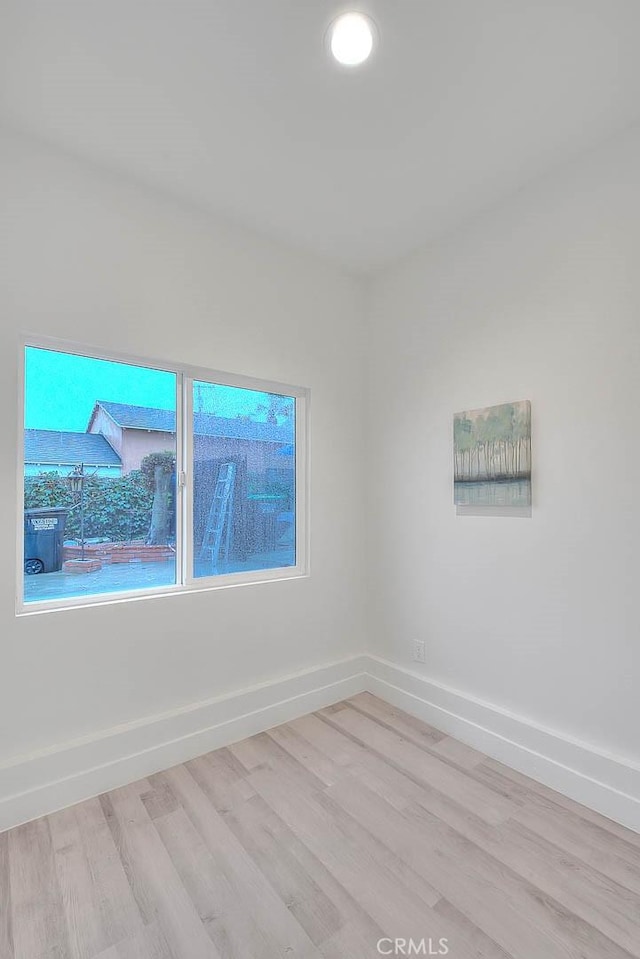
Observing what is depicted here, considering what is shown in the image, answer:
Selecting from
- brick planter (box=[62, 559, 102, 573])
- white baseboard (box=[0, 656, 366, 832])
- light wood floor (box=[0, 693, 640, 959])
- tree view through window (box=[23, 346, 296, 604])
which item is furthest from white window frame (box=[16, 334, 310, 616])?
light wood floor (box=[0, 693, 640, 959])

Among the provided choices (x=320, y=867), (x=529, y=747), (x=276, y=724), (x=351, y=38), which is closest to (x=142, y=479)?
(x=276, y=724)

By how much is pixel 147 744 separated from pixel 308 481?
5.29ft

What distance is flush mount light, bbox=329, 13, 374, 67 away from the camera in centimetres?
145

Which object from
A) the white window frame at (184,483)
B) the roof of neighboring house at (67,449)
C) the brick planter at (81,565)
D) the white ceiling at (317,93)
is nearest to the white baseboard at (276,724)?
the white window frame at (184,483)

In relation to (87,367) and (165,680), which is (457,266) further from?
(165,680)

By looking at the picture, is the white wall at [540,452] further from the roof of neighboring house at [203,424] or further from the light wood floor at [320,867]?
the roof of neighboring house at [203,424]

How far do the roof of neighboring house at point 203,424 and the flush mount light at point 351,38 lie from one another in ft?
5.30

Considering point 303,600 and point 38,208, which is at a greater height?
point 38,208

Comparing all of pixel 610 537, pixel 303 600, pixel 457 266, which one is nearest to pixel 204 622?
pixel 303 600

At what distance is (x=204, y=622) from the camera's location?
7.93 ft

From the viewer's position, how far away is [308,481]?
2898mm

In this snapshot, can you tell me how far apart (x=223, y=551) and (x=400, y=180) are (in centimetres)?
208

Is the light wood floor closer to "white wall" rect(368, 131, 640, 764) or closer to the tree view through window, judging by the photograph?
"white wall" rect(368, 131, 640, 764)

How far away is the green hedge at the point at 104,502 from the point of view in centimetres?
204
